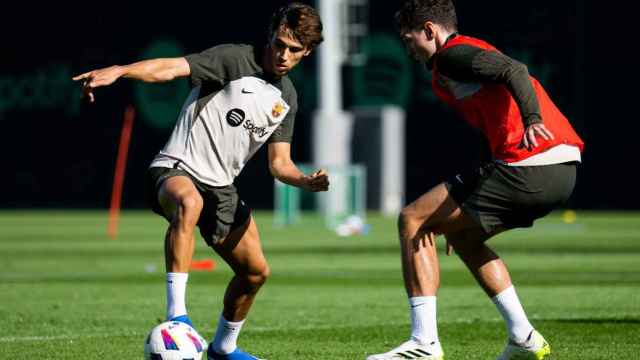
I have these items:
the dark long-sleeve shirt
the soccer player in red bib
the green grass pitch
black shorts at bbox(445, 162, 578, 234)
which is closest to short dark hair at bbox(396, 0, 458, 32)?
the soccer player in red bib

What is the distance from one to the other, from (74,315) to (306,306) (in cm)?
205

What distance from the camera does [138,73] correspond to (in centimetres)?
913

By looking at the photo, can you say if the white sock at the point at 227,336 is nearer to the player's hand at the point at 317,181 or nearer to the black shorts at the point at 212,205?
the black shorts at the point at 212,205

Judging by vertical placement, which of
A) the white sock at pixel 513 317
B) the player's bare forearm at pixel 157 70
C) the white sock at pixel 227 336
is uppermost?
the player's bare forearm at pixel 157 70

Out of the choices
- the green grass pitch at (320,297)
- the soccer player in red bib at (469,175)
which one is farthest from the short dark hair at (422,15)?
the green grass pitch at (320,297)

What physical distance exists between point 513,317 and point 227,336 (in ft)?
5.78

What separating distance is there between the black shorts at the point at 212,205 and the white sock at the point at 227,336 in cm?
57

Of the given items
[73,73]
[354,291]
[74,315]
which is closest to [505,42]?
[73,73]

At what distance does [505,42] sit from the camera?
123 feet

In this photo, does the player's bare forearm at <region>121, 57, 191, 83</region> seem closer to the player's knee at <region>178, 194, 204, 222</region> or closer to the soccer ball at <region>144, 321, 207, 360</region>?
the player's knee at <region>178, 194, 204, 222</region>

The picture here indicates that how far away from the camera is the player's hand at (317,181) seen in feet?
32.1

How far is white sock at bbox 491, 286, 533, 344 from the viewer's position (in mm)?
9508

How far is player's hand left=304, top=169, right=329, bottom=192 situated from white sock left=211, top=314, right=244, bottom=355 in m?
0.95

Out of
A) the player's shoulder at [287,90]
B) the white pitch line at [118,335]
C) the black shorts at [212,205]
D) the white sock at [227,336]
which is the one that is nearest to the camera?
the black shorts at [212,205]
